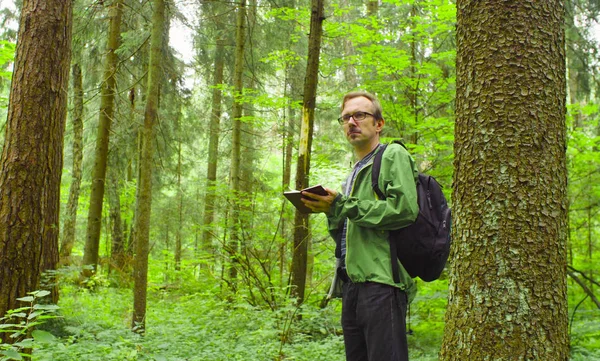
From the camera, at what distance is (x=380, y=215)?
2357 millimetres

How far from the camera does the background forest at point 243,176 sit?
217 inches

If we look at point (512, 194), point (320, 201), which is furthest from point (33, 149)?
point (512, 194)

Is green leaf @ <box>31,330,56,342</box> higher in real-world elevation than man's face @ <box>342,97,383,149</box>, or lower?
lower

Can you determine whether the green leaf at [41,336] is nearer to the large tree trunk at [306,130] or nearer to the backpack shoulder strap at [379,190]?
the backpack shoulder strap at [379,190]

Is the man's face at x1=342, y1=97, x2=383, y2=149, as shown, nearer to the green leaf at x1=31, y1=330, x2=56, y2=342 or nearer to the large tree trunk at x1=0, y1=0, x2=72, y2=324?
the green leaf at x1=31, y1=330, x2=56, y2=342

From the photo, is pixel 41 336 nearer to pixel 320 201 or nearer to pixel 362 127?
pixel 320 201

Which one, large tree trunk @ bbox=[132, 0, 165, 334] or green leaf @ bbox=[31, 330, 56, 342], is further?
large tree trunk @ bbox=[132, 0, 165, 334]

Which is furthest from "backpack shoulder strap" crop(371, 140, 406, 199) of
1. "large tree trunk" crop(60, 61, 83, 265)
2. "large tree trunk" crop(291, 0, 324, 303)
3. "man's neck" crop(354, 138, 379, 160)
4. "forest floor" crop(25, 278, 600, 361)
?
"large tree trunk" crop(60, 61, 83, 265)

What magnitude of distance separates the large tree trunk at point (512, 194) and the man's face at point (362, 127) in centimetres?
58


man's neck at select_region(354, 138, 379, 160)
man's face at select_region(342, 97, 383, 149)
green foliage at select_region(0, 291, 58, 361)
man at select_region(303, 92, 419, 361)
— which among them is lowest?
green foliage at select_region(0, 291, 58, 361)

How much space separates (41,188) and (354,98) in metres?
3.63

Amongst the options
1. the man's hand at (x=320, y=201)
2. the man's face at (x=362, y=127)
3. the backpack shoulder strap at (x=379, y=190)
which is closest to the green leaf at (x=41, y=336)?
the man's hand at (x=320, y=201)

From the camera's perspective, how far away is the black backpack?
241cm

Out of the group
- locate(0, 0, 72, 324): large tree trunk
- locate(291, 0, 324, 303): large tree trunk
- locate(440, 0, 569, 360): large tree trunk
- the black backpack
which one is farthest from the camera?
locate(291, 0, 324, 303): large tree trunk
